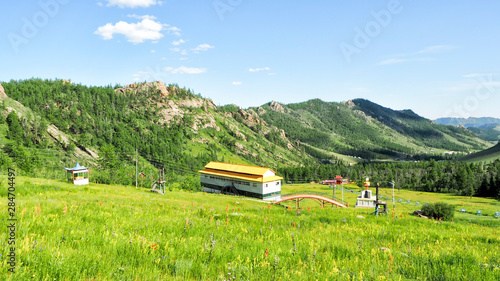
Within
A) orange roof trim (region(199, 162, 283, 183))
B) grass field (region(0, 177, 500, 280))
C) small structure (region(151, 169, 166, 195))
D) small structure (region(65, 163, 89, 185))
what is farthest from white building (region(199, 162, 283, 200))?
grass field (region(0, 177, 500, 280))

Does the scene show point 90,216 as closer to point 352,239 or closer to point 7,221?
point 7,221

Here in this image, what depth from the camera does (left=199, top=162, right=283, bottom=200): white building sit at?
299ft

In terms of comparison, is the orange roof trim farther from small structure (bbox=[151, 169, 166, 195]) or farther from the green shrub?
the green shrub

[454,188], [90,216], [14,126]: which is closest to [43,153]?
[14,126]

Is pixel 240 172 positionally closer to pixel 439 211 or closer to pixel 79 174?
pixel 79 174

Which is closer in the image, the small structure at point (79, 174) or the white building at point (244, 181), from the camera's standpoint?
the small structure at point (79, 174)

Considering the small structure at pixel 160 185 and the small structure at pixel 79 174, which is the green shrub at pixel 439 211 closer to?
the small structure at pixel 160 185

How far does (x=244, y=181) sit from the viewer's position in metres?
94.2

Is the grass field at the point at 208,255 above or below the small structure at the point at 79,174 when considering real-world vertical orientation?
above

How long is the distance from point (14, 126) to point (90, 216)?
229 m

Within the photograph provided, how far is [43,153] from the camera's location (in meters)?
160

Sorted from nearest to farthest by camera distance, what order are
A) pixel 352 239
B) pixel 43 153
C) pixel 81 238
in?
pixel 81 238 → pixel 352 239 → pixel 43 153

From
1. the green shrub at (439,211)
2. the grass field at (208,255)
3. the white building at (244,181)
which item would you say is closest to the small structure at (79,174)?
the grass field at (208,255)

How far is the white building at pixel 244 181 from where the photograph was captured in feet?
299
